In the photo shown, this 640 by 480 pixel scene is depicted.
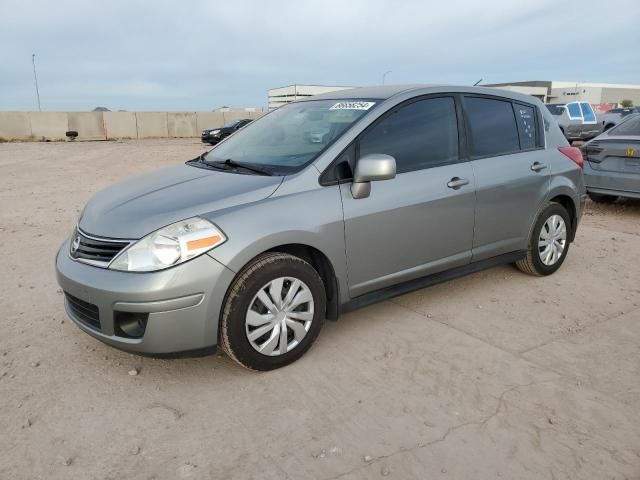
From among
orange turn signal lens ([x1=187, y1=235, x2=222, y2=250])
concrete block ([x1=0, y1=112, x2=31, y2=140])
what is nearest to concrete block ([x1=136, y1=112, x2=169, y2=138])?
concrete block ([x1=0, y1=112, x2=31, y2=140])

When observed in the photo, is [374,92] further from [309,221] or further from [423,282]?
[423,282]

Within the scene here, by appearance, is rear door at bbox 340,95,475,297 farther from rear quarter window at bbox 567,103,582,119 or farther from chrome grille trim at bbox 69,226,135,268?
rear quarter window at bbox 567,103,582,119

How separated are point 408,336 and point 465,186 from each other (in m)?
1.22

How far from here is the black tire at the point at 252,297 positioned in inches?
118

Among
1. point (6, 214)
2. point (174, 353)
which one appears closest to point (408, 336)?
point (174, 353)

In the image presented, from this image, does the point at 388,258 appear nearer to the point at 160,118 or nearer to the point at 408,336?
the point at 408,336

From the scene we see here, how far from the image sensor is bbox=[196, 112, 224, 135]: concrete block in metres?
40.4

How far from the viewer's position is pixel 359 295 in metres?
3.62

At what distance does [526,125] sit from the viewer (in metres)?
4.74

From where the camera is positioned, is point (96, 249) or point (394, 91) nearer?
point (96, 249)

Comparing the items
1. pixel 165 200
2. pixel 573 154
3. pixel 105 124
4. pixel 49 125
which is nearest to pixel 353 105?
pixel 165 200

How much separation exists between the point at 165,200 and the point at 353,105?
1.51 meters

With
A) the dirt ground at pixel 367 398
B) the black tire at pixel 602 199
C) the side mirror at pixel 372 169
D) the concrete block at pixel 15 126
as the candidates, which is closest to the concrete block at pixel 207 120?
the concrete block at pixel 15 126

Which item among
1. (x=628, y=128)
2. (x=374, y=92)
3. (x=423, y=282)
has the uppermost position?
(x=374, y=92)
